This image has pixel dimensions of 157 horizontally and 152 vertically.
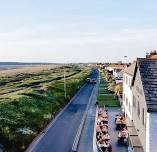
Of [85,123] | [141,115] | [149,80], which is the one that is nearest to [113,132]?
[85,123]

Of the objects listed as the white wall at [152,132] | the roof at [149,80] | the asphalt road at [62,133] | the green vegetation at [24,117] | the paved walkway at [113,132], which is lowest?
the asphalt road at [62,133]

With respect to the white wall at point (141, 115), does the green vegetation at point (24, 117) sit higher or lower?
Answer: lower

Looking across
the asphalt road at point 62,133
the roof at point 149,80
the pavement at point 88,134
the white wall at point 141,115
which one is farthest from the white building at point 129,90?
the roof at point 149,80

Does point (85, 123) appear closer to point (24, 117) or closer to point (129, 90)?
point (24, 117)

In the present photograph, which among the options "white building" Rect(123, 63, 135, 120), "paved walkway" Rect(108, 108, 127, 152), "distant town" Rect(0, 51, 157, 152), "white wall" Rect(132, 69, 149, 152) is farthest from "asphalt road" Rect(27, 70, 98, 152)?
"white wall" Rect(132, 69, 149, 152)

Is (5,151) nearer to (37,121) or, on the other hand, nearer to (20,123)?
(20,123)

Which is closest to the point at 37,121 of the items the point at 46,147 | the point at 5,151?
the point at 46,147

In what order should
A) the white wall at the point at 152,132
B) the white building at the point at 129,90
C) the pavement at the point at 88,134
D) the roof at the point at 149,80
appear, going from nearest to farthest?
the white wall at the point at 152,132
the roof at the point at 149,80
the pavement at the point at 88,134
the white building at the point at 129,90

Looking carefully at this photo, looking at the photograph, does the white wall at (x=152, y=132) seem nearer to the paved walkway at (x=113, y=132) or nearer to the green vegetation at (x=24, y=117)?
the paved walkway at (x=113, y=132)
